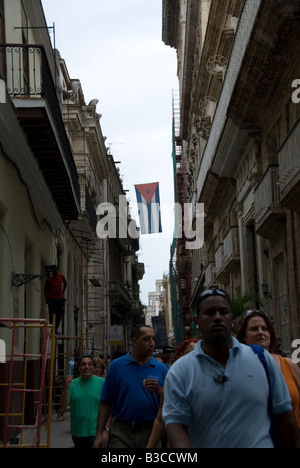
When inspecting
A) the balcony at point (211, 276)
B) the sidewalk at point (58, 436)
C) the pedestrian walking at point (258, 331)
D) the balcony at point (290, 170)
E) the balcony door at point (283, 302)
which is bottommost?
the sidewalk at point (58, 436)

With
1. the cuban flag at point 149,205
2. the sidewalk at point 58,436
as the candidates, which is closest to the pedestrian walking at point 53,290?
the sidewalk at point 58,436

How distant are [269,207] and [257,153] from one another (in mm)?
3207

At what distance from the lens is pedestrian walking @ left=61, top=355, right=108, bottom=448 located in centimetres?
777

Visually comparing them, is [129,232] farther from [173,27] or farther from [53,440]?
[53,440]

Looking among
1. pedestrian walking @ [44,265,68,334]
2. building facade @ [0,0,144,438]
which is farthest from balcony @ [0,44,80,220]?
pedestrian walking @ [44,265,68,334]

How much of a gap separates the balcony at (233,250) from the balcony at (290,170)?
26.2ft

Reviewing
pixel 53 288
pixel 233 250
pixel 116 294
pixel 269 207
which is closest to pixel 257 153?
pixel 269 207

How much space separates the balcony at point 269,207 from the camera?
46.1 feet

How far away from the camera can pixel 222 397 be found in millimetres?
3447

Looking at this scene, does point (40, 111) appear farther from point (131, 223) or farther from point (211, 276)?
point (131, 223)

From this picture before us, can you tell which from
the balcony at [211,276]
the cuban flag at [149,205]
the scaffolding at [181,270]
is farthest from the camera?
the scaffolding at [181,270]

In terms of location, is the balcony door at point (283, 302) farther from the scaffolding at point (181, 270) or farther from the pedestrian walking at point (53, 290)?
the scaffolding at point (181, 270)

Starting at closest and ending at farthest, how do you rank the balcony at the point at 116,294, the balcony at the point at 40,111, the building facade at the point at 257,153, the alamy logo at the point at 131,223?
the building facade at the point at 257,153 < the balcony at the point at 40,111 < the alamy logo at the point at 131,223 < the balcony at the point at 116,294
